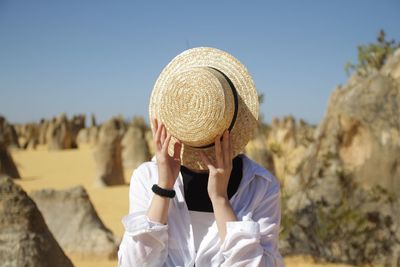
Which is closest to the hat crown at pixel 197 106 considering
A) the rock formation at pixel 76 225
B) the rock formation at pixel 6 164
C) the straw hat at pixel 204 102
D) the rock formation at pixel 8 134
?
the straw hat at pixel 204 102

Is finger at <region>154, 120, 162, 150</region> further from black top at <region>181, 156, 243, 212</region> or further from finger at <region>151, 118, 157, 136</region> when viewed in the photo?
black top at <region>181, 156, 243, 212</region>

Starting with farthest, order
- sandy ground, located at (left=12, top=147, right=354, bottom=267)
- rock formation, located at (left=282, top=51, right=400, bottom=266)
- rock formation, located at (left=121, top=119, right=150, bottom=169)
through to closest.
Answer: rock formation, located at (left=121, top=119, right=150, bottom=169) < sandy ground, located at (left=12, top=147, right=354, bottom=267) < rock formation, located at (left=282, top=51, right=400, bottom=266)

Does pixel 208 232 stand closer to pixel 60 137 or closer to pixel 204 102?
pixel 204 102

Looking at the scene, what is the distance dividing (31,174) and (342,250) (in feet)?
44.2

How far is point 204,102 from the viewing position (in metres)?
2.04

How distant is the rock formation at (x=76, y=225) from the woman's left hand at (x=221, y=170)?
4.37 meters

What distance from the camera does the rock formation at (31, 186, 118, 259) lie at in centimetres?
618

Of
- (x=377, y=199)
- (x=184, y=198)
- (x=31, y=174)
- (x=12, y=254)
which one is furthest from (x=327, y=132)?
(x=31, y=174)

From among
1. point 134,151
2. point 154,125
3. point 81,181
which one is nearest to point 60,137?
point 134,151

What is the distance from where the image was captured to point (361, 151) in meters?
6.44

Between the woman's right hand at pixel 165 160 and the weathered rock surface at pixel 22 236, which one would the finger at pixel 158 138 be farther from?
the weathered rock surface at pixel 22 236

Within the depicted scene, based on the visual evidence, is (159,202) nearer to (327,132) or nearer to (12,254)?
(12,254)

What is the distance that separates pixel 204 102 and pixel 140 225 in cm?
51

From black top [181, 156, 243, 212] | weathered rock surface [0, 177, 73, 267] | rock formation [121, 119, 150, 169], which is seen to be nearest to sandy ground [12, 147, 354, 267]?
rock formation [121, 119, 150, 169]
